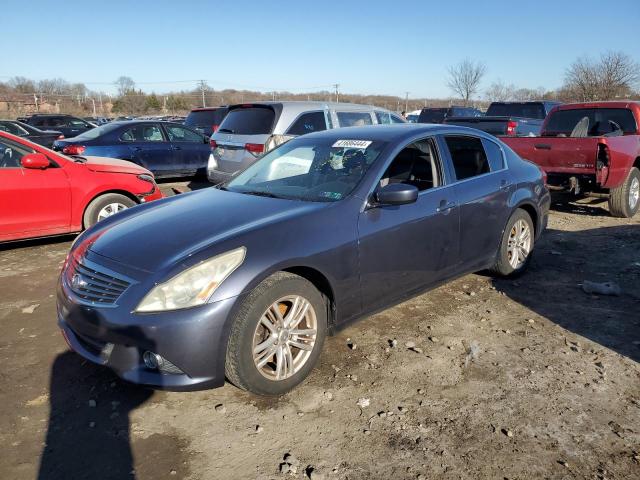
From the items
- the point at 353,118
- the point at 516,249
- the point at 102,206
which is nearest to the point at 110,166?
the point at 102,206

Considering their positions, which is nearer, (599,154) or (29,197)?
(29,197)

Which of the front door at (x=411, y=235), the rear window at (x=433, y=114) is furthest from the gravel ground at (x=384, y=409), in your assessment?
the rear window at (x=433, y=114)

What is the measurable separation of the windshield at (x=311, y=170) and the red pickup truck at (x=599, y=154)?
15.3ft

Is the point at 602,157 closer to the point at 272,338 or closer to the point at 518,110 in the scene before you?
the point at 272,338

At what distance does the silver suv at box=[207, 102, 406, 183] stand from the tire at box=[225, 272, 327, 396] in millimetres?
4782

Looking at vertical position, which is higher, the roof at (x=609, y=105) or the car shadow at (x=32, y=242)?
the roof at (x=609, y=105)

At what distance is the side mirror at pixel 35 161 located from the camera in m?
5.77

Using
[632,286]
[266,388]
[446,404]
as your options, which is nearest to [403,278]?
[446,404]

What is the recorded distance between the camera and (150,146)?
10414 mm

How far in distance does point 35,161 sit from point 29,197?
1.42ft

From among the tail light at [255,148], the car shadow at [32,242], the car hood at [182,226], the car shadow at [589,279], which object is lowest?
the car shadow at [32,242]

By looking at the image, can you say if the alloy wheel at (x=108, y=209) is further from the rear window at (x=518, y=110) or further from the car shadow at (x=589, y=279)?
the rear window at (x=518, y=110)

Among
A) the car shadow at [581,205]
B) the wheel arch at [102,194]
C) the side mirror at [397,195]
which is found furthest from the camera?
the car shadow at [581,205]

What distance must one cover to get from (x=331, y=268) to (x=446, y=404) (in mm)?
1081
